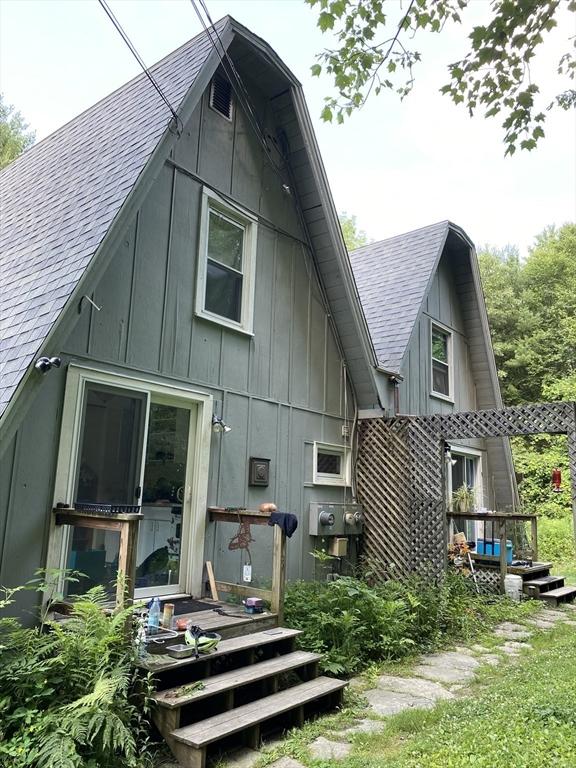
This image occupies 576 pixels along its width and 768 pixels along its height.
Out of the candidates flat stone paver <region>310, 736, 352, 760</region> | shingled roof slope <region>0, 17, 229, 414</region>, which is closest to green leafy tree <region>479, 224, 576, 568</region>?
flat stone paver <region>310, 736, 352, 760</region>

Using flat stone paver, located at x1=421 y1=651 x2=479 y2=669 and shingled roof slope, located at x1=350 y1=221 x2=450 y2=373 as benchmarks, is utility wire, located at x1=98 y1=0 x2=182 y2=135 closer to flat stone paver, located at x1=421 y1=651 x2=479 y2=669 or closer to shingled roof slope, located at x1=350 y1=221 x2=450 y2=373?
shingled roof slope, located at x1=350 y1=221 x2=450 y2=373

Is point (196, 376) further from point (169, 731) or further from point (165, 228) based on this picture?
point (169, 731)

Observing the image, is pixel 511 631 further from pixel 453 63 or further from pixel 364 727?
pixel 453 63

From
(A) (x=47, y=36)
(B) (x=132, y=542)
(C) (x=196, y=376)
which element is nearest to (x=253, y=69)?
(A) (x=47, y=36)

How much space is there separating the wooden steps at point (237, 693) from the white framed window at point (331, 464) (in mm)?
2909

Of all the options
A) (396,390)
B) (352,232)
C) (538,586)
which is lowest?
(538,586)

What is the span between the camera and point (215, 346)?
645 centimetres

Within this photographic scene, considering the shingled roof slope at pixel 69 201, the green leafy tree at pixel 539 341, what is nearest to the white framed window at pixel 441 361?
the shingled roof slope at pixel 69 201

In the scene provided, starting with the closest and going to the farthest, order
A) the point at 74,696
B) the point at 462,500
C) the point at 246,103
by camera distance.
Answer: the point at 74,696 < the point at 246,103 < the point at 462,500

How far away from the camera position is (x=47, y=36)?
5824 mm

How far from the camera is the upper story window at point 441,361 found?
→ 11.5 metres

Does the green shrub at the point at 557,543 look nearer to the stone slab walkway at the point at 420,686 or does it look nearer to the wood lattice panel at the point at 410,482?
the stone slab walkway at the point at 420,686

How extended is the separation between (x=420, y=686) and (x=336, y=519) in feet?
9.19

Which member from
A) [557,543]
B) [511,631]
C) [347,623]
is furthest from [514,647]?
[557,543]
